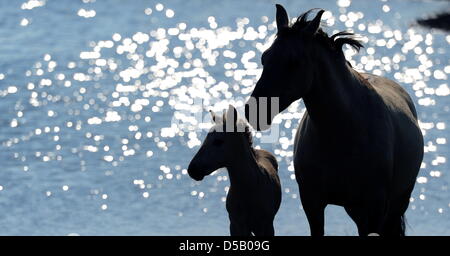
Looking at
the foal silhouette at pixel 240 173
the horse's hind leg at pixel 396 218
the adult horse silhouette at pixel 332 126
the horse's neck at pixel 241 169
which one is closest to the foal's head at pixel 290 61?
the adult horse silhouette at pixel 332 126

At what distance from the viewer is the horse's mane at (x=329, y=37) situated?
9742 mm

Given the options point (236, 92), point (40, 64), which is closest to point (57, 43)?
point (40, 64)

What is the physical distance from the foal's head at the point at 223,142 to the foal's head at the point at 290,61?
3.96 metres

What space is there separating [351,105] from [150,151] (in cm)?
1411

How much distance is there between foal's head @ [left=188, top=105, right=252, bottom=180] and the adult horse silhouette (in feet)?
10.1

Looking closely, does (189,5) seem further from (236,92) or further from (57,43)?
(236,92)

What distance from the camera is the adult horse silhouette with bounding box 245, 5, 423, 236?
378 inches

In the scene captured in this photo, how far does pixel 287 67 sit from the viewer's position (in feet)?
31.3

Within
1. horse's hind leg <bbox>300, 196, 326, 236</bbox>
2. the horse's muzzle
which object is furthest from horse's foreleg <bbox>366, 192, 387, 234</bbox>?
the horse's muzzle

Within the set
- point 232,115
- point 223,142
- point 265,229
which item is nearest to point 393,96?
point 232,115

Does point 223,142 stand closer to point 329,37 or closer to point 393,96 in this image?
point 393,96

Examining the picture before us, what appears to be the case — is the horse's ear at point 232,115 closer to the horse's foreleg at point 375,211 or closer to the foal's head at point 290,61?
the horse's foreleg at point 375,211
